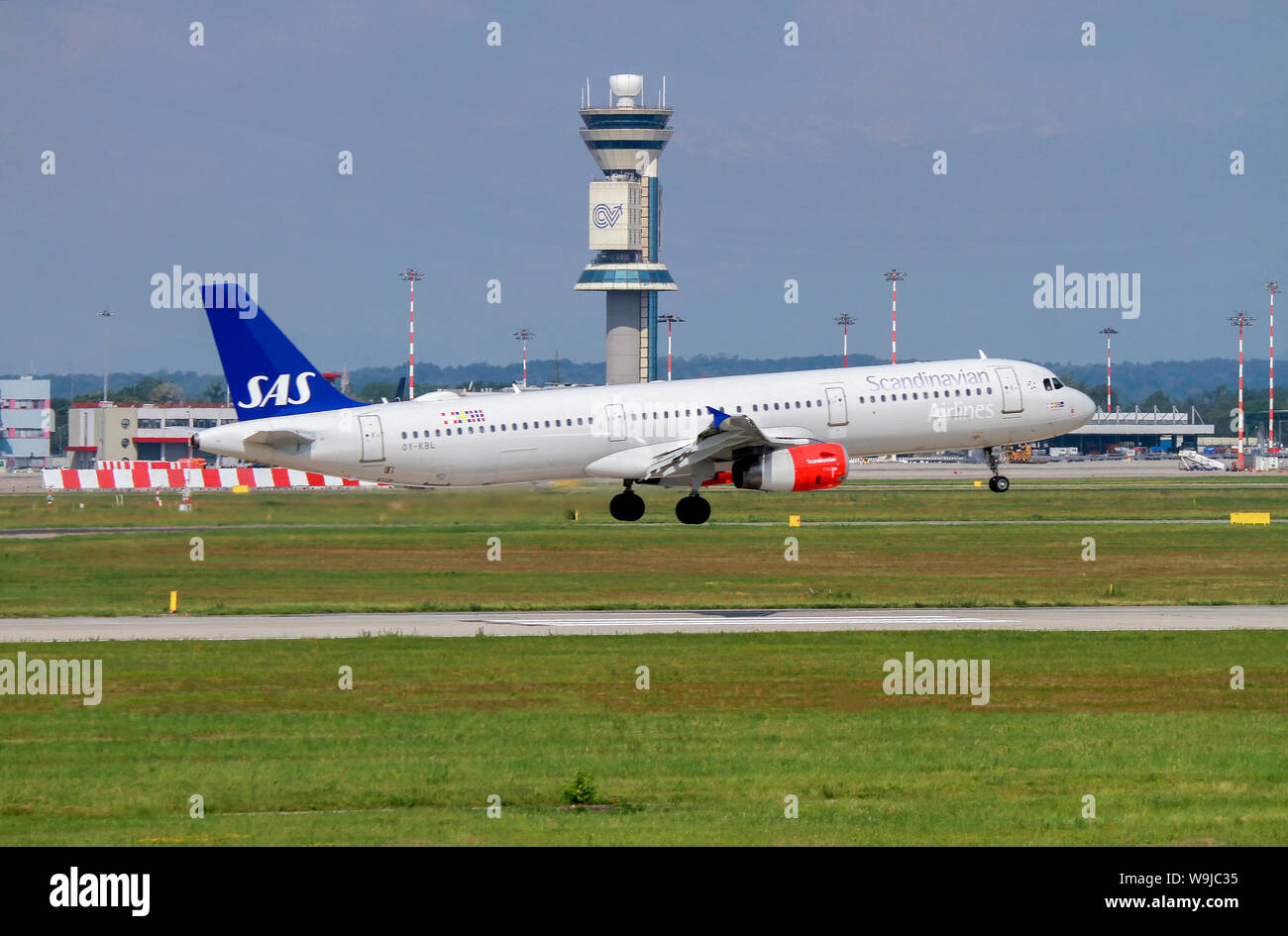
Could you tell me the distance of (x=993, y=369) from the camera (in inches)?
2266

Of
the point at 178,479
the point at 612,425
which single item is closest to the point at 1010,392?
the point at 612,425

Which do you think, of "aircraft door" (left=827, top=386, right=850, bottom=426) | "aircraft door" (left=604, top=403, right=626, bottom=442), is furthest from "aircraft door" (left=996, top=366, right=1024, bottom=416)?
"aircraft door" (left=604, top=403, right=626, bottom=442)

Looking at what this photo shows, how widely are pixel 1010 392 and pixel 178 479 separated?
72035 mm

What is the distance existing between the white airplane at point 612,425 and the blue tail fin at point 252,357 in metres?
0.04

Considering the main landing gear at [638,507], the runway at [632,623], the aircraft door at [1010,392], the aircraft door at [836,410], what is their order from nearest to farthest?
the runway at [632,623] < the main landing gear at [638,507] < the aircraft door at [836,410] < the aircraft door at [1010,392]

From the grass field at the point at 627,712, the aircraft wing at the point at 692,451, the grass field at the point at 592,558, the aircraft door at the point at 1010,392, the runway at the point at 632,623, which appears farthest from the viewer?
the aircraft door at the point at 1010,392

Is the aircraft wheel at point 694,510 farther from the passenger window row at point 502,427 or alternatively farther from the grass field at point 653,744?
the grass field at point 653,744

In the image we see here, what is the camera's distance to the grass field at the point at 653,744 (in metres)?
25.2

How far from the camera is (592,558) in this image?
71.7 meters

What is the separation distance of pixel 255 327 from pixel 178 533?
31104 millimetres

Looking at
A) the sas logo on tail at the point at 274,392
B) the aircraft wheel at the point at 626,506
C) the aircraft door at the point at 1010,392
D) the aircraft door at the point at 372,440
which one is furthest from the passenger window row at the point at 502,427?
the aircraft door at the point at 1010,392

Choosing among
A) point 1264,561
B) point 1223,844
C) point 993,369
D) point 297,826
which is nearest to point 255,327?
point 993,369

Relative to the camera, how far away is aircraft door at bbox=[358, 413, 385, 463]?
167 feet

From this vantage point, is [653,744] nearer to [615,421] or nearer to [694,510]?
[694,510]
